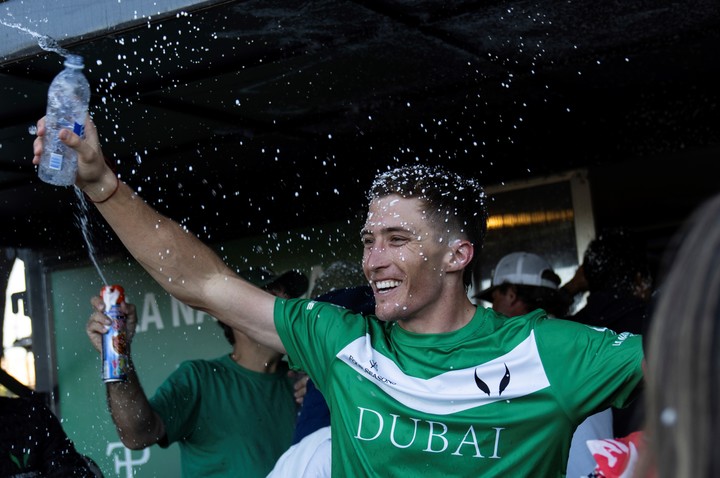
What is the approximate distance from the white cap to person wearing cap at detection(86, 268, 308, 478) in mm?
1291

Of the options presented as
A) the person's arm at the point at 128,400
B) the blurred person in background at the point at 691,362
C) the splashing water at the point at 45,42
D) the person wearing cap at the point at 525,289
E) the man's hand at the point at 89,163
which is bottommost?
the blurred person in background at the point at 691,362

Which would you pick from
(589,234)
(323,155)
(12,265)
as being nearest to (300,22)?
(323,155)

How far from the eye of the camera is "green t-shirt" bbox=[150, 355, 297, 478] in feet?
15.2

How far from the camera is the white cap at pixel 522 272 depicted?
217 inches

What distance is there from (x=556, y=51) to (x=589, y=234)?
6.59ft

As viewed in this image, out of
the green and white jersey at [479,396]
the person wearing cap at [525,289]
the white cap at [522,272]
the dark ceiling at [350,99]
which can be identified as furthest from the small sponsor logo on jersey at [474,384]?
the white cap at [522,272]

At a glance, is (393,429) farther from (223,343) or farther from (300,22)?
(223,343)

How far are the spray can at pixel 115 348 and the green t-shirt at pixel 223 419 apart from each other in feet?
1.10

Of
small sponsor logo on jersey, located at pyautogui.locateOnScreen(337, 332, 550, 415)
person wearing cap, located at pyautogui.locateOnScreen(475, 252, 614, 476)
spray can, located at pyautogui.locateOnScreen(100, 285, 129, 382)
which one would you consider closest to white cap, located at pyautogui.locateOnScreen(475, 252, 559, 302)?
person wearing cap, located at pyautogui.locateOnScreen(475, 252, 614, 476)

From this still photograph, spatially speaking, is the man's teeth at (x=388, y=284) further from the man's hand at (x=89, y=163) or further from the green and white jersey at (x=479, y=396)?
the man's hand at (x=89, y=163)

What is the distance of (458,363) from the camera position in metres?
3.16

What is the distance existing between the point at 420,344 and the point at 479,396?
272 mm

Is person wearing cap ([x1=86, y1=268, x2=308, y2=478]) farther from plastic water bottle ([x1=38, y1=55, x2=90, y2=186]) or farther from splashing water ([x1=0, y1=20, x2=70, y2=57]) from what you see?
plastic water bottle ([x1=38, y1=55, x2=90, y2=186])

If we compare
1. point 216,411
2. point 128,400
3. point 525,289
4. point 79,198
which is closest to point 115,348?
point 128,400
